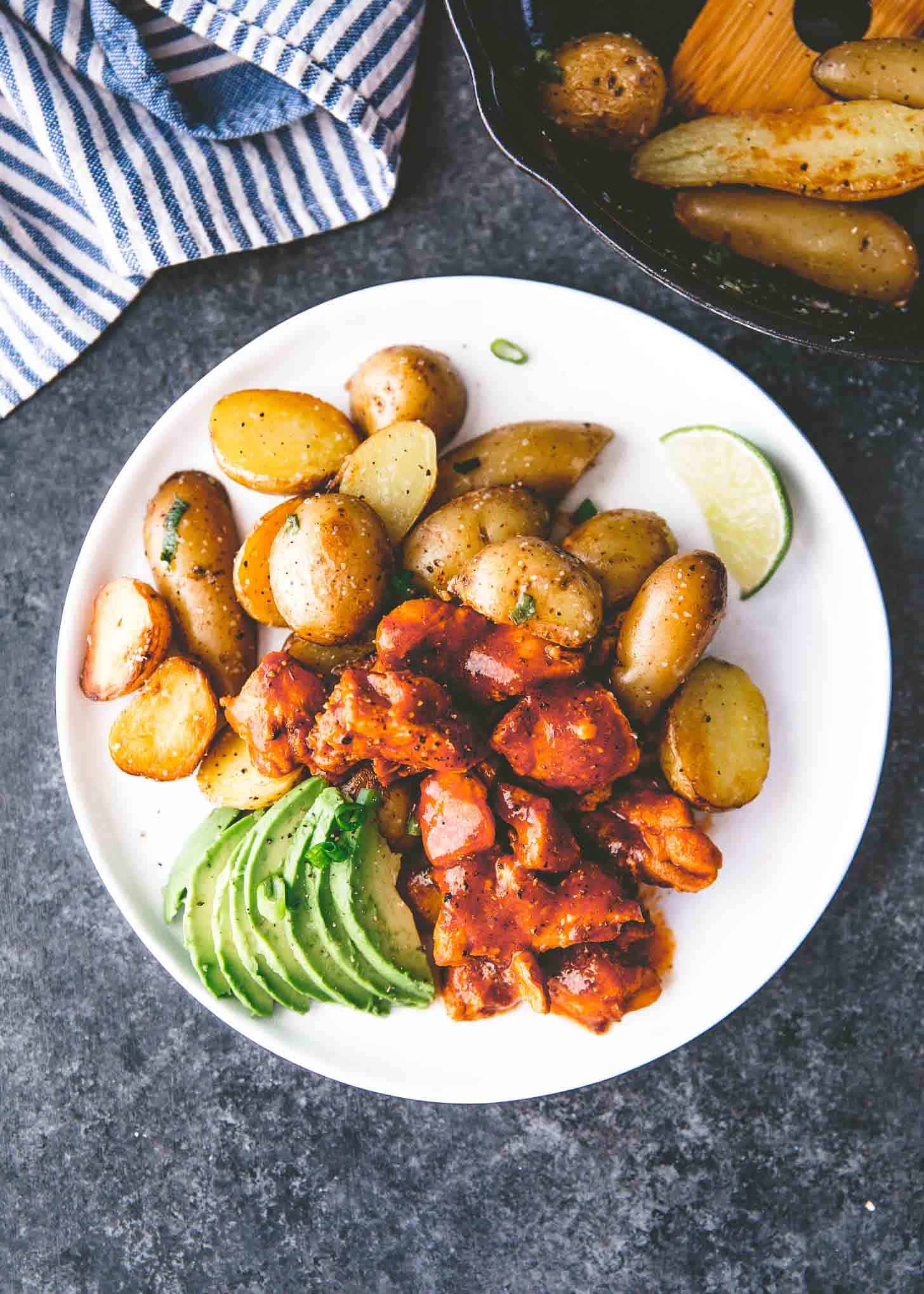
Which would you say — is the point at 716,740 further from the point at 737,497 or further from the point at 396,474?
the point at 396,474

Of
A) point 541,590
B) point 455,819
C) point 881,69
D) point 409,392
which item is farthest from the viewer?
point 409,392

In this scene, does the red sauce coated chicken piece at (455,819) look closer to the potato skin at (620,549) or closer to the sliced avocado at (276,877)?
the sliced avocado at (276,877)

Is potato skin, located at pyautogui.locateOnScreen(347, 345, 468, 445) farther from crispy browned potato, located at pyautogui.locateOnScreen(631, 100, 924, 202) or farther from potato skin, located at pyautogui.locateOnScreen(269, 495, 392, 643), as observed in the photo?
crispy browned potato, located at pyautogui.locateOnScreen(631, 100, 924, 202)

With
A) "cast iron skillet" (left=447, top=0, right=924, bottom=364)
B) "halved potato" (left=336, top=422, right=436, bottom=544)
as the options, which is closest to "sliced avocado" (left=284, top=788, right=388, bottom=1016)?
"halved potato" (left=336, top=422, right=436, bottom=544)

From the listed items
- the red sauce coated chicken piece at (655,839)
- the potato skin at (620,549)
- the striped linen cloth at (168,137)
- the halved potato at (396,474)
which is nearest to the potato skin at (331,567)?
the halved potato at (396,474)

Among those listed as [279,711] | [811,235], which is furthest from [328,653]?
[811,235]
